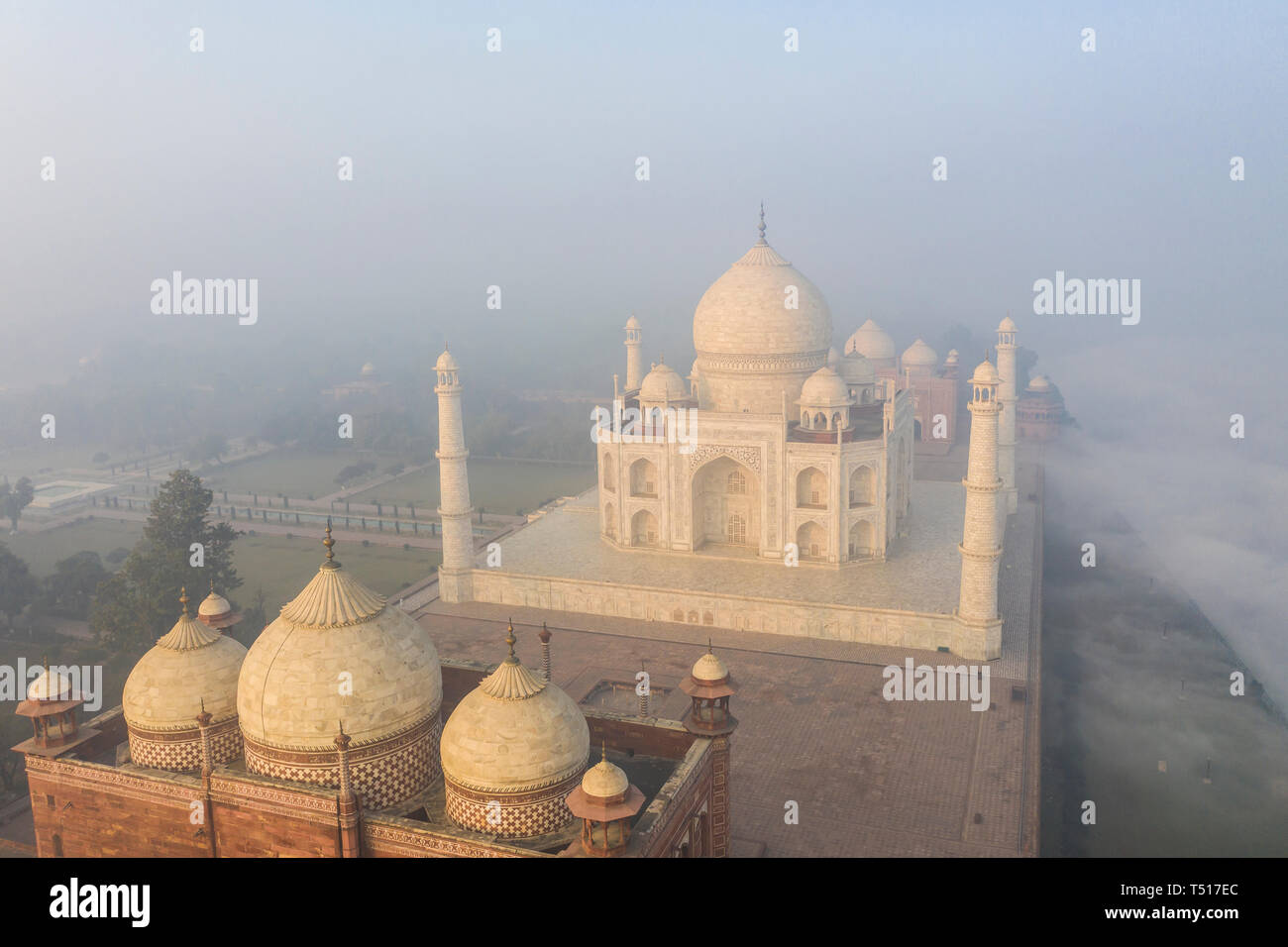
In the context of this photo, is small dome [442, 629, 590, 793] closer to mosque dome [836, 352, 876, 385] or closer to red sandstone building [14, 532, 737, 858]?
red sandstone building [14, 532, 737, 858]

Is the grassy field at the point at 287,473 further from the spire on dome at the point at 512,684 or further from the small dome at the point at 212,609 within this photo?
the spire on dome at the point at 512,684

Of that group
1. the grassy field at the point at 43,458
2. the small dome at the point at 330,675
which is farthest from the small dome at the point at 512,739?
the grassy field at the point at 43,458

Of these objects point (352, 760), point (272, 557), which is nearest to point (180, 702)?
point (352, 760)

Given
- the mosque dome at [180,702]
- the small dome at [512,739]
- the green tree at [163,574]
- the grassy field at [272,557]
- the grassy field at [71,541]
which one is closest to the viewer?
the small dome at [512,739]

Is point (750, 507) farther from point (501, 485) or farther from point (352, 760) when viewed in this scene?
point (501, 485)

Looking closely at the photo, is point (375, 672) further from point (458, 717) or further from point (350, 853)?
point (350, 853)

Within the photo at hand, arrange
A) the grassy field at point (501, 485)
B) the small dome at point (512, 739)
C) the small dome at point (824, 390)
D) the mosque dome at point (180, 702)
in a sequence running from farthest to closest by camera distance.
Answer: the grassy field at point (501, 485)
the small dome at point (824, 390)
the mosque dome at point (180, 702)
the small dome at point (512, 739)

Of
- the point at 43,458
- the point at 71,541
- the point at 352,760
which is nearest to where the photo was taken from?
the point at 352,760
